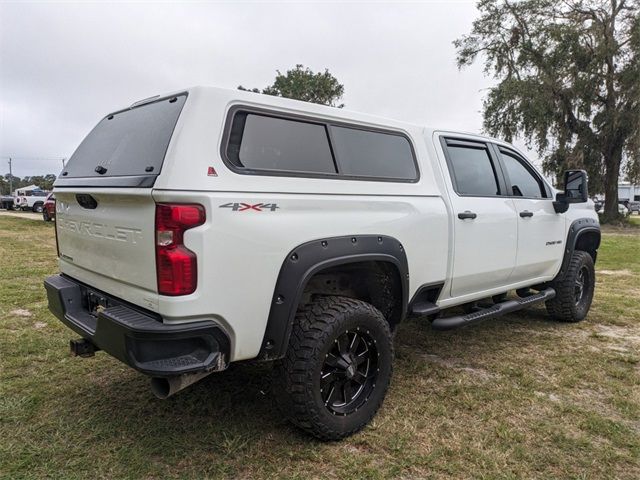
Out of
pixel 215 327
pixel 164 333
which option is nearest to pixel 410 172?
pixel 215 327

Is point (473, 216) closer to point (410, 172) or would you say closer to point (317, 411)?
point (410, 172)

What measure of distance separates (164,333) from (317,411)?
0.99 metres

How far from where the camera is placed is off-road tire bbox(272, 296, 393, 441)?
2.60 meters

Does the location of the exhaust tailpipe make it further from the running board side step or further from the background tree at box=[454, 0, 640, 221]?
the background tree at box=[454, 0, 640, 221]

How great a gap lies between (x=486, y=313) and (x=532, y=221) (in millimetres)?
1089

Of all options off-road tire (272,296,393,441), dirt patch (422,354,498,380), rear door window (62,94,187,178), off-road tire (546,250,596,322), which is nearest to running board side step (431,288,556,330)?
off-road tire (546,250,596,322)

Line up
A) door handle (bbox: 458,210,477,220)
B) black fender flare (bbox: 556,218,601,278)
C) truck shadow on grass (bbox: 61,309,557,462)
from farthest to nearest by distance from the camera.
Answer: black fender flare (bbox: 556,218,601,278) < door handle (bbox: 458,210,477,220) < truck shadow on grass (bbox: 61,309,557,462)

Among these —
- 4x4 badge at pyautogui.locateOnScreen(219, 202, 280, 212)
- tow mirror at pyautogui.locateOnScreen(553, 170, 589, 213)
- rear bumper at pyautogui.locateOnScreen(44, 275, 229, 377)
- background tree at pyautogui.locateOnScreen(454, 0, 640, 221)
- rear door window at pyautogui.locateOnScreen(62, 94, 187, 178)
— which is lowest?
rear bumper at pyautogui.locateOnScreen(44, 275, 229, 377)

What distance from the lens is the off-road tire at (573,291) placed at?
503 cm

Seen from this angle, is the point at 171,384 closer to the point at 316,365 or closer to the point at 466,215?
the point at 316,365

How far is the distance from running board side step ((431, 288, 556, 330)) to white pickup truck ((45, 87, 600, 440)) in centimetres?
3

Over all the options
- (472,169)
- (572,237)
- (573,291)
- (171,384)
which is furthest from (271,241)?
(573,291)

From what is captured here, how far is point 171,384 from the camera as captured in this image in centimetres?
231

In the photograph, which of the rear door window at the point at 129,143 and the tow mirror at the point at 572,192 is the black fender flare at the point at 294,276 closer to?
the rear door window at the point at 129,143
